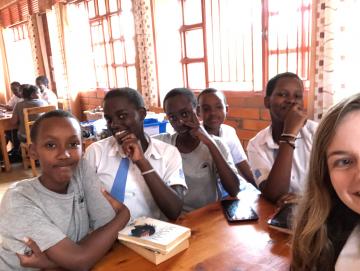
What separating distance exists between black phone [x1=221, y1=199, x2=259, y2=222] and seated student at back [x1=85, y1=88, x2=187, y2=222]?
0.61ft

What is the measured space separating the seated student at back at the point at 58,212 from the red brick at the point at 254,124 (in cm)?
232

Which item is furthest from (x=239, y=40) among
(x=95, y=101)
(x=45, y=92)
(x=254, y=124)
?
(x=45, y=92)

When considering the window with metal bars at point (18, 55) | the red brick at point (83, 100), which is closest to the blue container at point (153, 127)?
the red brick at point (83, 100)

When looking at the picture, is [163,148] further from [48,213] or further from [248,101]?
[248,101]

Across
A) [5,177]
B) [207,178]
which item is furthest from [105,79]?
[207,178]

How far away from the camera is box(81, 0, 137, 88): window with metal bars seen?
5.11 metres

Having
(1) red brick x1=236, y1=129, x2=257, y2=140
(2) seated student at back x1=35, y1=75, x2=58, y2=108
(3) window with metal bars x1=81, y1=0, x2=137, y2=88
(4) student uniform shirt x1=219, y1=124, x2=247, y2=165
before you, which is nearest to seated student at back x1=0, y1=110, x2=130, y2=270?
(4) student uniform shirt x1=219, y1=124, x2=247, y2=165

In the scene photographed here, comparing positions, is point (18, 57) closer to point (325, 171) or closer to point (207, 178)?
point (207, 178)

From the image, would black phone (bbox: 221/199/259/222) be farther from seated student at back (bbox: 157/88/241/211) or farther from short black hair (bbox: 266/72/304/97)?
short black hair (bbox: 266/72/304/97)

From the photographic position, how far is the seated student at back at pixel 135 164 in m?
1.30

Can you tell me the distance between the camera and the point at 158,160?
4.67 ft

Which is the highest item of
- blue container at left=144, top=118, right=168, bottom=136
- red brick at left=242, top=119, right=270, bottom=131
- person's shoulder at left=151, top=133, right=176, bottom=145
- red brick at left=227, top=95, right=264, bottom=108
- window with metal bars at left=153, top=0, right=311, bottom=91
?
window with metal bars at left=153, top=0, right=311, bottom=91

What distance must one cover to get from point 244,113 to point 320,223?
Result: 2652 millimetres

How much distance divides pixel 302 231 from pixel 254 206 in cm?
49
